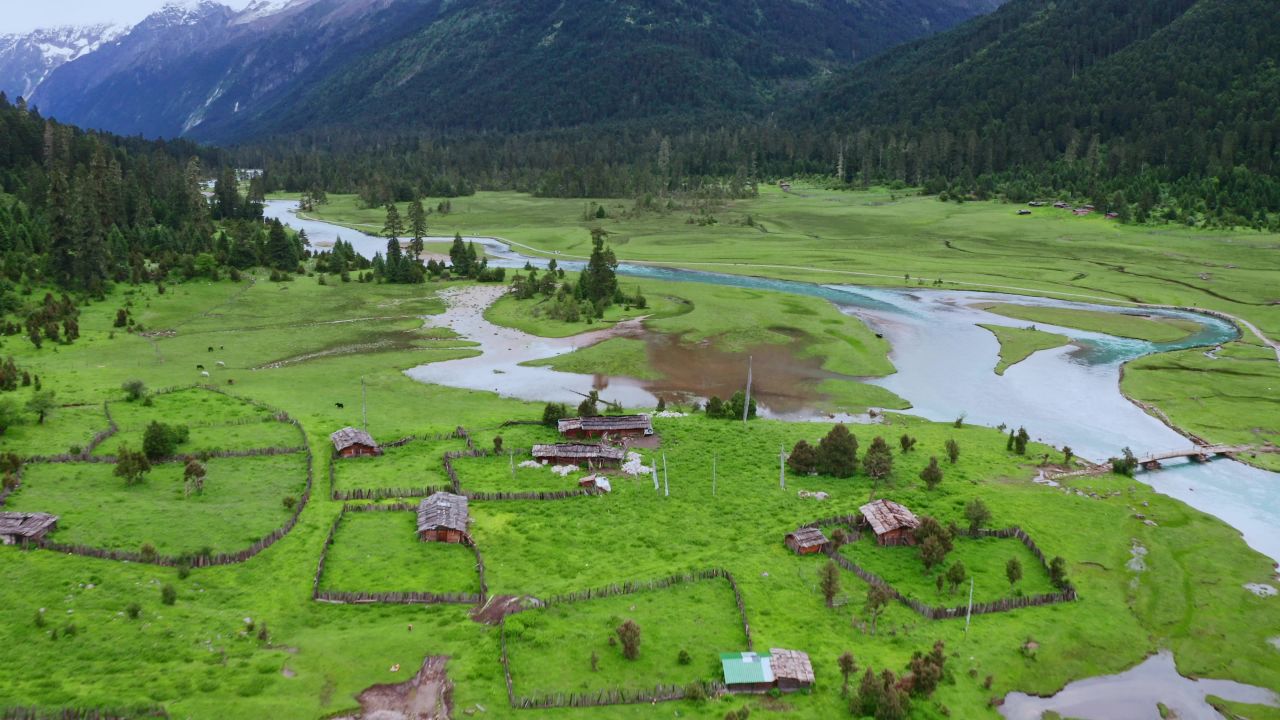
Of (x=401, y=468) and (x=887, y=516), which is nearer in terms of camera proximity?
(x=887, y=516)

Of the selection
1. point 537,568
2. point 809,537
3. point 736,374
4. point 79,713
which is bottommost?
point 537,568

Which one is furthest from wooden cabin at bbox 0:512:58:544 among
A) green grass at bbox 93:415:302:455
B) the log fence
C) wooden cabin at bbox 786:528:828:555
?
the log fence

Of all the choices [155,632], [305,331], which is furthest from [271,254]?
[155,632]

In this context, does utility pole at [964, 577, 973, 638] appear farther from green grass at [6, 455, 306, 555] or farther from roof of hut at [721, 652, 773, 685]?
green grass at [6, 455, 306, 555]

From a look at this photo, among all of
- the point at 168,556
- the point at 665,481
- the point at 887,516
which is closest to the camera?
the point at 168,556

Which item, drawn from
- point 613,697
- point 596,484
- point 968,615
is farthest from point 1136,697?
point 596,484

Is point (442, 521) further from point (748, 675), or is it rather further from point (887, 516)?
point (887, 516)
